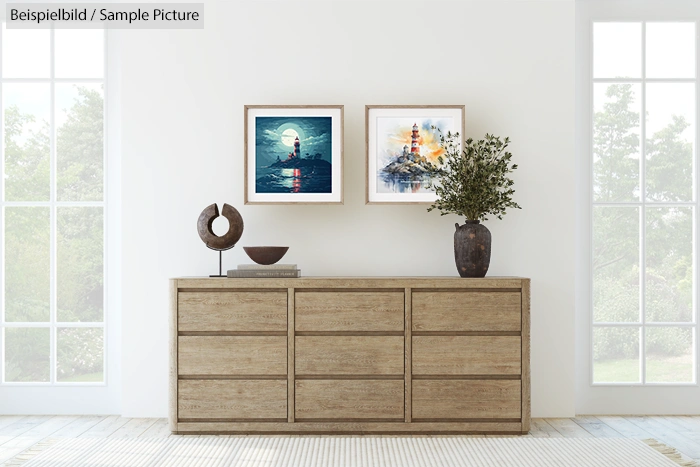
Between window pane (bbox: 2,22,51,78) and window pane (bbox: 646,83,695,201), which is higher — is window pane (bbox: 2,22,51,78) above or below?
above

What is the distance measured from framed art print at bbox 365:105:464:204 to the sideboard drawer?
97 cm

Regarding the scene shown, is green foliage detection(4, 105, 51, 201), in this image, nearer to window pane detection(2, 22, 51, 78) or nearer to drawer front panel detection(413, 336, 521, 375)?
window pane detection(2, 22, 51, 78)

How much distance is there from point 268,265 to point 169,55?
1310 mm

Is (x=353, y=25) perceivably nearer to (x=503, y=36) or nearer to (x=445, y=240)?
(x=503, y=36)

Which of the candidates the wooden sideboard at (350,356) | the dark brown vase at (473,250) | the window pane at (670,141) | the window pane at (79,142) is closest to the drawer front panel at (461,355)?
the wooden sideboard at (350,356)

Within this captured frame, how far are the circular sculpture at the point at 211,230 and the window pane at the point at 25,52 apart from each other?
1352 millimetres

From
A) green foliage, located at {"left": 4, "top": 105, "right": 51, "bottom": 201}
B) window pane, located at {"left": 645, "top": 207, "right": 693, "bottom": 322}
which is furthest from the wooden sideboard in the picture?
green foliage, located at {"left": 4, "top": 105, "right": 51, "bottom": 201}

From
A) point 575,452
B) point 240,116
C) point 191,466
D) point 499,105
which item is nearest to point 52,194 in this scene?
point 240,116

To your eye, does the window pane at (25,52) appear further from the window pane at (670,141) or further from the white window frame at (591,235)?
the window pane at (670,141)

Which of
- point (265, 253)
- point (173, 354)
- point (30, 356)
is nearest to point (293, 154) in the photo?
point (265, 253)

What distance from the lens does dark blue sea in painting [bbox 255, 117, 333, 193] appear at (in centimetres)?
349

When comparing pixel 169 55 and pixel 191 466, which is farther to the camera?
pixel 169 55

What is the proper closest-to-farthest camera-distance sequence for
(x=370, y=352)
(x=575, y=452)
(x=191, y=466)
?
1. (x=191, y=466)
2. (x=575, y=452)
3. (x=370, y=352)

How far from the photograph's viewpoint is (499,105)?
3.58 m
